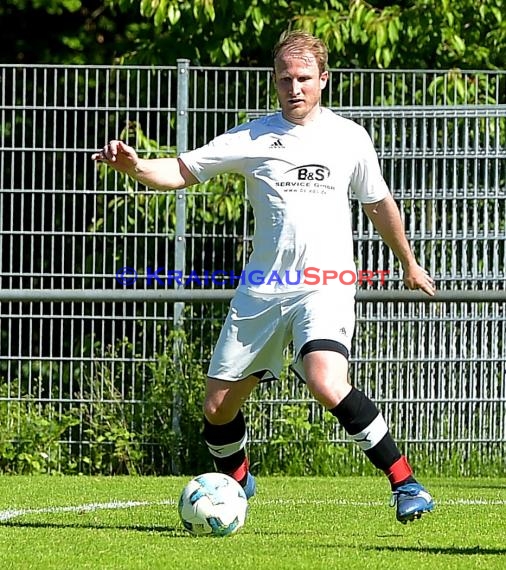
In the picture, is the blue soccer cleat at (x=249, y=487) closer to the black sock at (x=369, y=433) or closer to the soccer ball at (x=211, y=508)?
the soccer ball at (x=211, y=508)

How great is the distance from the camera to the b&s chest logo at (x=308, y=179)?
6.28 meters

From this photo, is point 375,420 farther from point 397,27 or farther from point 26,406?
point 397,27

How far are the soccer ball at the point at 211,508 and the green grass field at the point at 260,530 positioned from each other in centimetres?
7

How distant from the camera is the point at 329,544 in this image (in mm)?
5770

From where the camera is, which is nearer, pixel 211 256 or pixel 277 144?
pixel 277 144

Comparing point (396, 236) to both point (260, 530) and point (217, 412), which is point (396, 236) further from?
point (260, 530)

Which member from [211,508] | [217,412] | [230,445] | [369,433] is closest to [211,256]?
[230,445]

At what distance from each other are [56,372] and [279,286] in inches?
171

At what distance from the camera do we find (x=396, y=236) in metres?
6.57

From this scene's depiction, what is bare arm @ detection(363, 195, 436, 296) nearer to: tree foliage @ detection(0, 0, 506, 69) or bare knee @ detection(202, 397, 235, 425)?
bare knee @ detection(202, 397, 235, 425)

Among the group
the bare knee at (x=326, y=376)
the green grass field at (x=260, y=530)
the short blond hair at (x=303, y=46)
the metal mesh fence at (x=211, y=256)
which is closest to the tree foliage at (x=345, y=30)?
the metal mesh fence at (x=211, y=256)

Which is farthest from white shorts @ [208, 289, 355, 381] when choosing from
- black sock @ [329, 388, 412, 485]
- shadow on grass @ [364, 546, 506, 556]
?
shadow on grass @ [364, 546, 506, 556]

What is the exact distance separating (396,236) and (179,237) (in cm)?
386

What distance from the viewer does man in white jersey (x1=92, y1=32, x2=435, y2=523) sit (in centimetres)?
613
